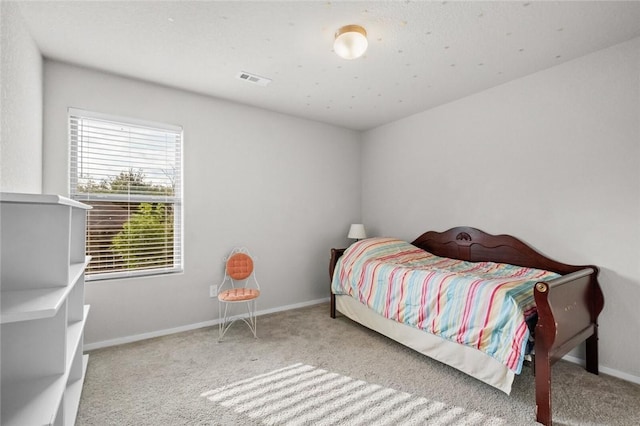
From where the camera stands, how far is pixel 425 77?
2.81m

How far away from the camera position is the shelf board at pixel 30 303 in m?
0.94

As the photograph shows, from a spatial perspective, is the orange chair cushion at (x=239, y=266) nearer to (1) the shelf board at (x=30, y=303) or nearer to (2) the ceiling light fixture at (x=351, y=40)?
(1) the shelf board at (x=30, y=303)

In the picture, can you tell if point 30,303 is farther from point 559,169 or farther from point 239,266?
point 559,169

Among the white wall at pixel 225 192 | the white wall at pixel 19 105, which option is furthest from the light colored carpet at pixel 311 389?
the white wall at pixel 19 105

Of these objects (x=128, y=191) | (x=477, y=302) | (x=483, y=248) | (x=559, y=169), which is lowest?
(x=477, y=302)

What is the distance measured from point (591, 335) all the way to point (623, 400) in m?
0.44

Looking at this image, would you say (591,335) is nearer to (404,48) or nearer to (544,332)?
(544,332)

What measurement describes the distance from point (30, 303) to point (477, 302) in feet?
7.73

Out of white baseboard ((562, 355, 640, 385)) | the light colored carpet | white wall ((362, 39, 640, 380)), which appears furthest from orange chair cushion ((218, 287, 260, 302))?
white baseboard ((562, 355, 640, 385))

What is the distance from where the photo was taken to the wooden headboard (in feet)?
8.70

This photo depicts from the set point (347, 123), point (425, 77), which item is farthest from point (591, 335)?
point (347, 123)

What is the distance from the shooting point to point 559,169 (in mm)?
2600

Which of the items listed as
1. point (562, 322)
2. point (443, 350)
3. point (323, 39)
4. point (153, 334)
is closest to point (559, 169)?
point (562, 322)

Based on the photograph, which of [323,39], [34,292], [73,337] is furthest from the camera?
[323,39]
